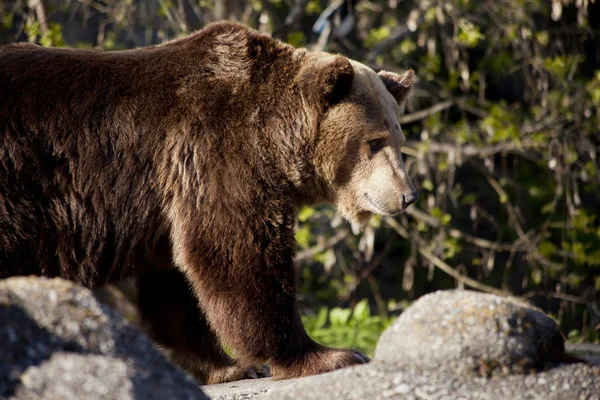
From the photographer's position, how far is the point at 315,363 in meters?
4.85

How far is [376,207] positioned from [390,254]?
7.99 m

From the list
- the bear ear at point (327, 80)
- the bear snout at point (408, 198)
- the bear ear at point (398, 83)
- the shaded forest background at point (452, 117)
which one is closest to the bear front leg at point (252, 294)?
the bear snout at point (408, 198)

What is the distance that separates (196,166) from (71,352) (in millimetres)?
2141

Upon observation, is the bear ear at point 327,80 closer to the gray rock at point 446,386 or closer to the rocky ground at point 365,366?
the rocky ground at point 365,366

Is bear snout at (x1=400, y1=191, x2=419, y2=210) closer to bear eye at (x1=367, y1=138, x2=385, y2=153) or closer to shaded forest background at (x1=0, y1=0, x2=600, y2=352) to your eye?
bear eye at (x1=367, y1=138, x2=385, y2=153)

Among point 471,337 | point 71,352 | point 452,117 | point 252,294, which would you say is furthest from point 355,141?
point 452,117

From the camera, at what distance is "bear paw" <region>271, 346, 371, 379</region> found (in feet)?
15.8

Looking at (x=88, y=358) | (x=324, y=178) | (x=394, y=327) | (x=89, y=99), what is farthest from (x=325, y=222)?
(x=88, y=358)

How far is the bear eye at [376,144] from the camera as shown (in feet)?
17.5

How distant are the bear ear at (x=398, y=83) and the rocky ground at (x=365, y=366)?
2482 mm

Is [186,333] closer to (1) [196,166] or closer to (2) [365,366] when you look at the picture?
(1) [196,166]

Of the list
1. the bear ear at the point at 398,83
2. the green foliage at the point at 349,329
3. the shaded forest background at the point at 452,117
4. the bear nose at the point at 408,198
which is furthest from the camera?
the green foliage at the point at 349,329

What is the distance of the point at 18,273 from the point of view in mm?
4699

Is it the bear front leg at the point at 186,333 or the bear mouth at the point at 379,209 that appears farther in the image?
the bear front leg at the point at 186,333
